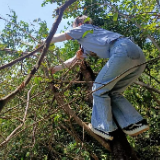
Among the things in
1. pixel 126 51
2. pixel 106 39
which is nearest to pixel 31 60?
pixel 106 39

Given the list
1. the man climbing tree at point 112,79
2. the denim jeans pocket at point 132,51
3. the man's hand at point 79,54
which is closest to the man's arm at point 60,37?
the man climbing tree at point 112,79

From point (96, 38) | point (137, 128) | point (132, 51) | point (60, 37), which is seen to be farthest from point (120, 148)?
point (60, 37)

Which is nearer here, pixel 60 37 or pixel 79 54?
pixel 60 37

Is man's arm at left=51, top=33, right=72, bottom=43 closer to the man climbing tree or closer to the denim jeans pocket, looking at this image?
the man climbing tree

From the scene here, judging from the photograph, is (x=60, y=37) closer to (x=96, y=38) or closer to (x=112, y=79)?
(x=96, y=38)

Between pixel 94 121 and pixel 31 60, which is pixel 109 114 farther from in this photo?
pixel 31 60

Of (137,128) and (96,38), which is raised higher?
(96,38)

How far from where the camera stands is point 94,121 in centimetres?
205

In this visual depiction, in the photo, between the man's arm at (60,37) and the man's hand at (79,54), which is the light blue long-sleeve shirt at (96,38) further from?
the man's hand at (79,54)

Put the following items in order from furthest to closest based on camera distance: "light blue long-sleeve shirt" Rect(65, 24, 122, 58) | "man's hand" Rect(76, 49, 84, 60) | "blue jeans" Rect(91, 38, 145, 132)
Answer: "man's hand" Rect(76, 49, 84, 60), "light blue long-sleeve shirt" Rect(65, 24, 122, 58), "blue jeans" Rect(91, 38, 145, 132)

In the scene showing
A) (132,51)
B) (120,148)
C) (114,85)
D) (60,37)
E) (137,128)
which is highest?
(60,37)

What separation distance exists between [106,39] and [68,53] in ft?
5.28

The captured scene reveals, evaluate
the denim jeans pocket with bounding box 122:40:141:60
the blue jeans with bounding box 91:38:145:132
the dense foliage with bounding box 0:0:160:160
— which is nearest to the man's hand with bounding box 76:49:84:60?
the dense foliage with bounding box 0:0:160:160

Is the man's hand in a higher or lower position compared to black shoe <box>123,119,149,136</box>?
higher
